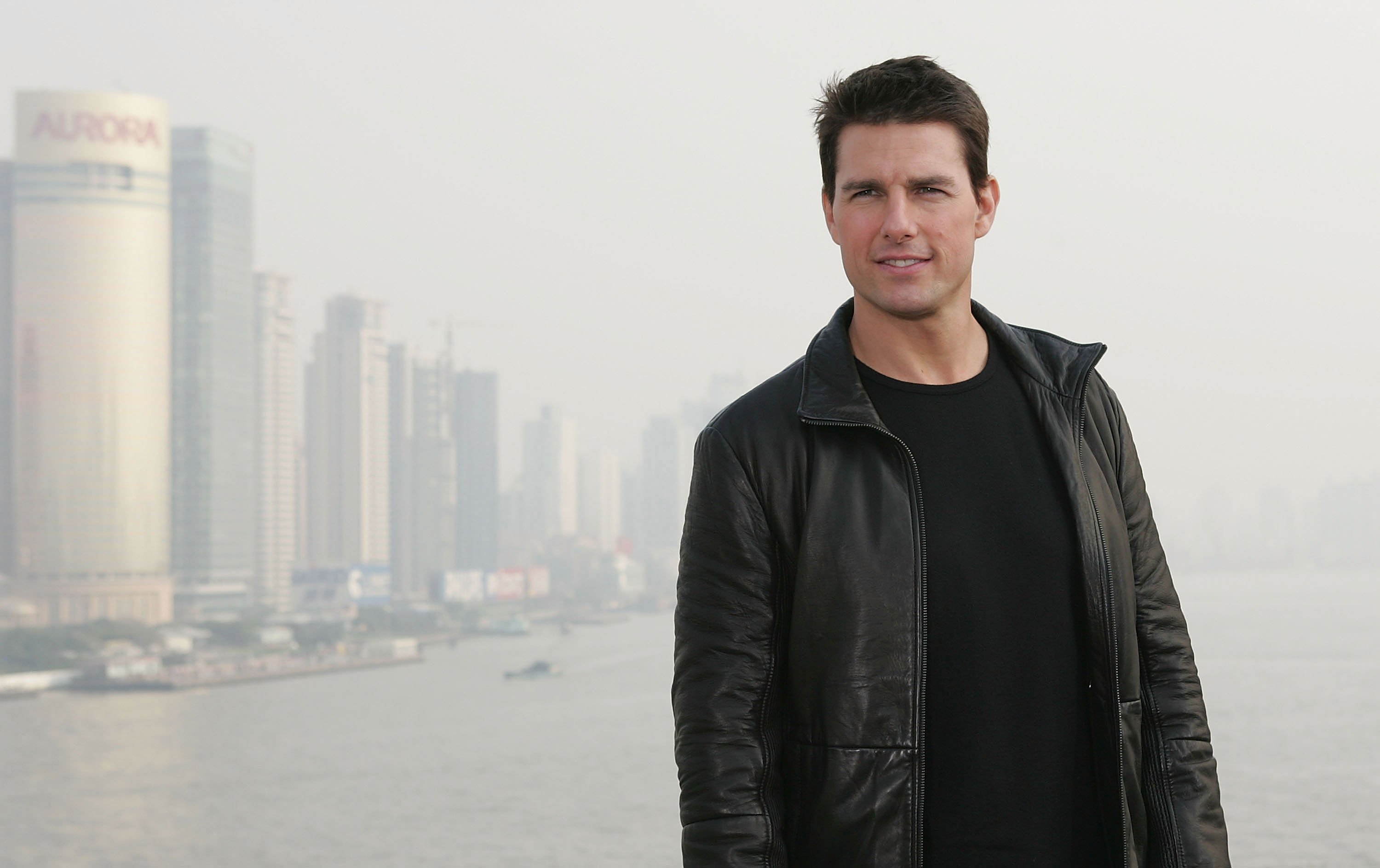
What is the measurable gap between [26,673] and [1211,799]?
1986 inches

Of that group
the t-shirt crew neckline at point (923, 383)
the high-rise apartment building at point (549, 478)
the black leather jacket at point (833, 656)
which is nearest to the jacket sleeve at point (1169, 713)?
the black leather jacket at point (833, 656)

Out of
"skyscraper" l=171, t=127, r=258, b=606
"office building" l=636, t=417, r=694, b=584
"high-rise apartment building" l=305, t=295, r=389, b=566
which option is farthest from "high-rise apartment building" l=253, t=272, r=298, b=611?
"office building" l=636, t=417, r=694, b=584

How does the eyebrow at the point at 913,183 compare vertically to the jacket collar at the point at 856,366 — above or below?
above

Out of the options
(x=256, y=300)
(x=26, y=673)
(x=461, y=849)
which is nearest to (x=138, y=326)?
(x=256, y=300)

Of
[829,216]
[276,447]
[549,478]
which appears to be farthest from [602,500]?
[829,216]

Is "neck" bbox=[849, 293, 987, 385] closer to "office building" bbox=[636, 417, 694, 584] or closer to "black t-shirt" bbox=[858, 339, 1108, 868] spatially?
"black t-shirt" bbox=[858, 339, 1108, 868]

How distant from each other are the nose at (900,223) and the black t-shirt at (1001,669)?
0.53 feet

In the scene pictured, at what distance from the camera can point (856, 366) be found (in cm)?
115

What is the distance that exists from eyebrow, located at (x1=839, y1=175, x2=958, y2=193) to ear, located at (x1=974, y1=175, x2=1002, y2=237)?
58 millimetres

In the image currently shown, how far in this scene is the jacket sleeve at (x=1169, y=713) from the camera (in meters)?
1.13

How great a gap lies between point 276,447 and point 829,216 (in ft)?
193

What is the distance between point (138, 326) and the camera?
5491cm

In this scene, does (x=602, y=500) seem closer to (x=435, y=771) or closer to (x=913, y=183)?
(x=435, y=771)

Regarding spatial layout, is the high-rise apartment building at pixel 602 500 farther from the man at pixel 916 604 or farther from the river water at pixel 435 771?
the man at pixel 916 604
